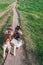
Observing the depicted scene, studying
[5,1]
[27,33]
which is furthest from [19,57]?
[5,1]

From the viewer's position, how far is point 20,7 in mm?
23719

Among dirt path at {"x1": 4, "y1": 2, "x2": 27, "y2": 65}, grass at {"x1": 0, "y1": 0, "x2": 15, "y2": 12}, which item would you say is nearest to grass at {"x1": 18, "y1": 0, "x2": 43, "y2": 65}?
dirt path at {"x1": 4, "y1": 2, "x2": 27, "y2": 65}

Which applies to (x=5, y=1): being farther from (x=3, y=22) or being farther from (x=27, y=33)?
(x=27, y=33)

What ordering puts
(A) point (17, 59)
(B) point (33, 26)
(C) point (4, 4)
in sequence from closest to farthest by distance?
(A) point (17, 59) → (B) point (33, 26) → (C) point (4, 4)

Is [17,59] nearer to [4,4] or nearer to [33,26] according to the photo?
[33,26]

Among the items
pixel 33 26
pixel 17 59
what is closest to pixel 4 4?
pixel 33 26

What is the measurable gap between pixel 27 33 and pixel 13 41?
3.59m

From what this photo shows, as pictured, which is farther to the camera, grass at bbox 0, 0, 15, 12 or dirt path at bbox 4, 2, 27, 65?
grass at bbox 0, 0, 15, 12

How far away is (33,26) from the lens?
16688mm

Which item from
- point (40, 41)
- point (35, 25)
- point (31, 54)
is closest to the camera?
point (31, 54)

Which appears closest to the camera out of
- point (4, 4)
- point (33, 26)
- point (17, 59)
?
point (17, 59)

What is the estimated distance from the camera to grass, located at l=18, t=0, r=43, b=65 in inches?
484

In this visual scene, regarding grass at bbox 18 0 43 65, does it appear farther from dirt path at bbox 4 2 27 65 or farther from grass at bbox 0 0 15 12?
grass at bbox 0 0 15 12

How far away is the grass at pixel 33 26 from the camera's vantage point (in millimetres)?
12289
